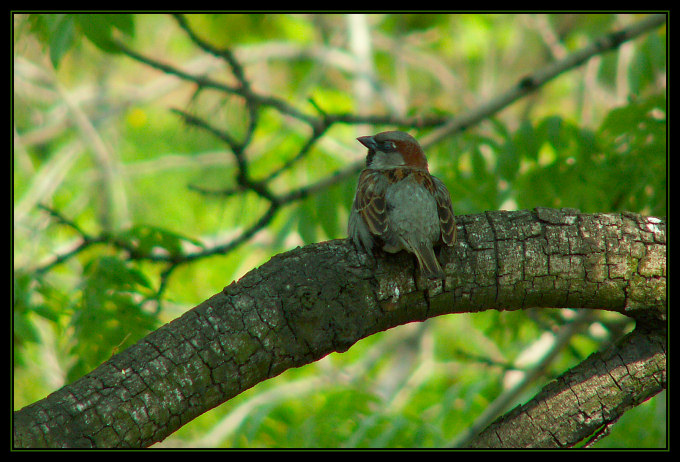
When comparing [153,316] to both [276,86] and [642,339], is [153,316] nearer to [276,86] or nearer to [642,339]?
[642,339]

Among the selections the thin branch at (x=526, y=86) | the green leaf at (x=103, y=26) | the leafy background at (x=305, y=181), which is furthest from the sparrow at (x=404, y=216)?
the green leaf at (x=103, y=26)

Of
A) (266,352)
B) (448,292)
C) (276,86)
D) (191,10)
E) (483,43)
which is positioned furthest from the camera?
(276,86)

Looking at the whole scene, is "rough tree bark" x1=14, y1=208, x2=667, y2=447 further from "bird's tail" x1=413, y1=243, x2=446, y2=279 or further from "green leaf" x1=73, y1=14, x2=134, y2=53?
"green leaf" x1=73, y1=14, x2=134, y2=53

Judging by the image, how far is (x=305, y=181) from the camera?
6.86 m

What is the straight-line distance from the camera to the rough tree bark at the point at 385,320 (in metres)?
2.38

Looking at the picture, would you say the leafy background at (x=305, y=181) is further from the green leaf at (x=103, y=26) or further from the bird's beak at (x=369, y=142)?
the bird's beak at (x=369, y=142)

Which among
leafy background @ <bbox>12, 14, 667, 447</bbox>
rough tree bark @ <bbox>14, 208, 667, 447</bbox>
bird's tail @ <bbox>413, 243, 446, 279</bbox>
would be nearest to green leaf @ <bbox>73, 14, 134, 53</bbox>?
leafy background @ <bbox>12, 14, 667, 447</bbox>

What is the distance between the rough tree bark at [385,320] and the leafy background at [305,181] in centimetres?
112

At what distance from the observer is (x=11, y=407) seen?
8.43 ft

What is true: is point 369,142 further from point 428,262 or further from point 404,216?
point 428,262

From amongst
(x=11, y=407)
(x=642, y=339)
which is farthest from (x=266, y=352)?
(x=642, y=339)

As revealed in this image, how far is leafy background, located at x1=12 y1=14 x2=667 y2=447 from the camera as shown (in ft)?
13.7

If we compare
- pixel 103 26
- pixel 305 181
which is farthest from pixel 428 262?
pixel 305 181

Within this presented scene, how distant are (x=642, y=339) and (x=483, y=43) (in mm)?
9236
